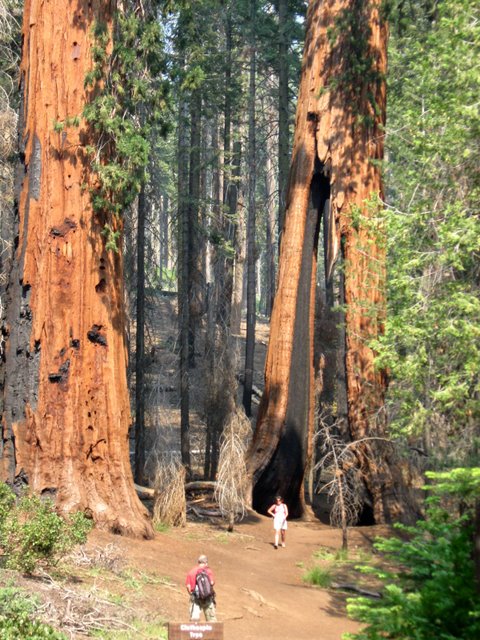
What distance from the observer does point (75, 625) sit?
30.3ft

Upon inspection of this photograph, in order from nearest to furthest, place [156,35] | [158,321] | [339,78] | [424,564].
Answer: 1. [424,564]
2. [156,35]
3. [339,78]
4. [158,321]

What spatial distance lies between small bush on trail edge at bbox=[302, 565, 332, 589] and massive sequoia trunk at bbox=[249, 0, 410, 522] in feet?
14.3

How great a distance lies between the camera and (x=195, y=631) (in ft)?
25.5

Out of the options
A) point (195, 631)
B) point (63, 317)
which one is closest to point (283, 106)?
point (63, 317)

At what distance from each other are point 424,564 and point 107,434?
7.25m

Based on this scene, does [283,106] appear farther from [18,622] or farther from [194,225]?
[18,622]

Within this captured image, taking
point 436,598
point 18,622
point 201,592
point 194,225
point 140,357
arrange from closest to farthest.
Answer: point 436,598
point 18,622
point 201,592
point 140,357
point 194,225

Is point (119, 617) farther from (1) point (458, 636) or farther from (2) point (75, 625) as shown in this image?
(1) point (458, 636)

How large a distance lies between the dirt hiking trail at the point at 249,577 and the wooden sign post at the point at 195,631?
10.0 feet

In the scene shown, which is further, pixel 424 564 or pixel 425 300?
pixel 425 300

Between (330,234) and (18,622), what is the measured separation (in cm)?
1400

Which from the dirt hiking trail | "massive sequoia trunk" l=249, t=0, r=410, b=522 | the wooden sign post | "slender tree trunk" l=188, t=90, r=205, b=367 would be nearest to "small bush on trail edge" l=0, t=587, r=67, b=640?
the wooden sign post

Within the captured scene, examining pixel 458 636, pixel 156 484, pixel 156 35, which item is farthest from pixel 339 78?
pixel 458 636

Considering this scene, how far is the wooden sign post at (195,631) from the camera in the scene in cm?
775
